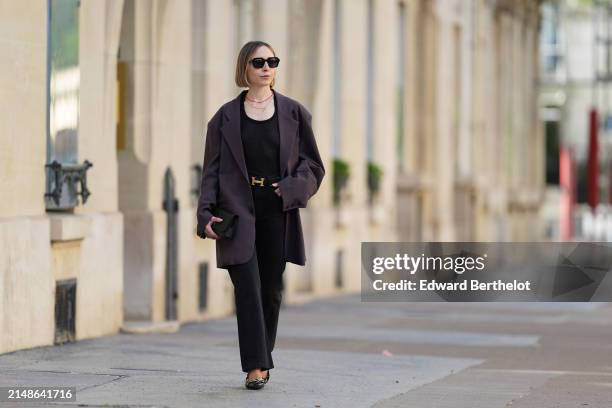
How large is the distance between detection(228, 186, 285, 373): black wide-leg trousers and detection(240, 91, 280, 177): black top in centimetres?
11

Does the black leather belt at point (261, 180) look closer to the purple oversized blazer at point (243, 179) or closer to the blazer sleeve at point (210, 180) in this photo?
the purple oversized blazer at point (243, 179)

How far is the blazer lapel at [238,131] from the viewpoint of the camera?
9.52m

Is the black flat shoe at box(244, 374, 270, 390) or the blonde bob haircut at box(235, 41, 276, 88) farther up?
the blonde bob haircut at box(235, 41, 276, 88)

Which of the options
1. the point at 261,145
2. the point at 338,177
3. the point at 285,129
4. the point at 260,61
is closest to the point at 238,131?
the point at 261,145

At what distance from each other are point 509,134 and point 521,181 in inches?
119

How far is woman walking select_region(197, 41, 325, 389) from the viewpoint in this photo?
31.2 ft

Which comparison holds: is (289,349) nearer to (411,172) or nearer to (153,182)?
(153,182)

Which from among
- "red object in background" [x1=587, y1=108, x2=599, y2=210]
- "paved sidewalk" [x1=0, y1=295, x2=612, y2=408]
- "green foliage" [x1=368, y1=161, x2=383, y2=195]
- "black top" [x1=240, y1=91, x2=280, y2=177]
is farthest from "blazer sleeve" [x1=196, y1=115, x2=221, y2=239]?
"red object in background" [x1=587, y1=108, x2=599, y2=210]

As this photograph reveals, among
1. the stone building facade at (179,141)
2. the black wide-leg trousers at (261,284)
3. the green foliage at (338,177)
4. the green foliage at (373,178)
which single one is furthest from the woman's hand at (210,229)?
the green foliage at (373,178)

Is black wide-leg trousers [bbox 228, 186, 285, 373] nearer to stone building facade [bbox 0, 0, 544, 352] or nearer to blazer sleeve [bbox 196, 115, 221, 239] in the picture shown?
blazer sleeve [bbox 196, 115, 221, 239]

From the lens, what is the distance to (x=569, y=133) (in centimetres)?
7138

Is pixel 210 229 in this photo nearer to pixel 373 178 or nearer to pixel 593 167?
pixel 373 178

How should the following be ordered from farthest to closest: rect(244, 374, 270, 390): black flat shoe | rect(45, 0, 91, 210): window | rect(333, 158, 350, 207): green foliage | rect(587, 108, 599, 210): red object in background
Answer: rect(587, 108, 599, 210): red object in background → rect(333, 158, 350, 207): green foliage → rect(45, 0, 91, 210): window → rect(244, 374, 270, 390): black flat shoe

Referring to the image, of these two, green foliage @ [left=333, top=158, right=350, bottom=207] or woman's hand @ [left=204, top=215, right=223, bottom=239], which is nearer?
woman's hand @ [left=204, top=215, right=223, bottom=239]
